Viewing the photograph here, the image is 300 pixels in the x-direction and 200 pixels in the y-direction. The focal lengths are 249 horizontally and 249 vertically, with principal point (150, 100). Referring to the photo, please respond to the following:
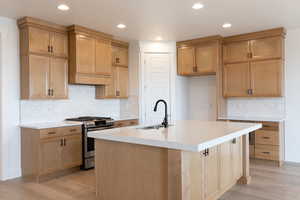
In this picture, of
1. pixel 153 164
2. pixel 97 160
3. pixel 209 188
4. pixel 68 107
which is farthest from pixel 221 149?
pixel 68 107

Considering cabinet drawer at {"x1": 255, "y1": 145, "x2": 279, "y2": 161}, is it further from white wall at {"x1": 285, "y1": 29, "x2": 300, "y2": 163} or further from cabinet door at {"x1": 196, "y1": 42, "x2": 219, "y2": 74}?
cabinet door at {"x1": 196, "y1": 42, "x2": 219, "y2": 74}

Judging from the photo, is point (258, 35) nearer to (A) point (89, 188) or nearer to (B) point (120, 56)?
(B) point (120, 56)

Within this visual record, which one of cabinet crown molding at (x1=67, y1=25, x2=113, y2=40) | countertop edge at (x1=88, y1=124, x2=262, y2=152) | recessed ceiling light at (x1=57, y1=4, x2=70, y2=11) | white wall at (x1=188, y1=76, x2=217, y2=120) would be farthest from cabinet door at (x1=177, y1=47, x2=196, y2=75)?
countertop edge at (x1=88, y1=124, x2=262, y2=152)

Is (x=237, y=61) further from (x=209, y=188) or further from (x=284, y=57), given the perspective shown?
(x=209, y=188)

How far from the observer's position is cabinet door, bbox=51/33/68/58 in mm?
4297

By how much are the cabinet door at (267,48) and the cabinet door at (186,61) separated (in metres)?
1.25

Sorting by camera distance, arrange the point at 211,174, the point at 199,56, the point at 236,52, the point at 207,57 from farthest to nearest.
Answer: the point at 199,56 → the point at 207,57 → the point at 236,52 → the point at 211,174

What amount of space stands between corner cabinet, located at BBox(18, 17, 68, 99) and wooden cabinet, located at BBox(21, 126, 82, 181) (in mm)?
654

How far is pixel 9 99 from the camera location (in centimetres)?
395

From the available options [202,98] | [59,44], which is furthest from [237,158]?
[59,44]

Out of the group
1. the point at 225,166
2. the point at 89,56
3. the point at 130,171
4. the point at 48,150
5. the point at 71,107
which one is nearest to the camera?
the point at 130,171

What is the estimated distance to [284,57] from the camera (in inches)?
190

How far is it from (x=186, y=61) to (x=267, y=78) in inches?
68.0

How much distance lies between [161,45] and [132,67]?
85cm
